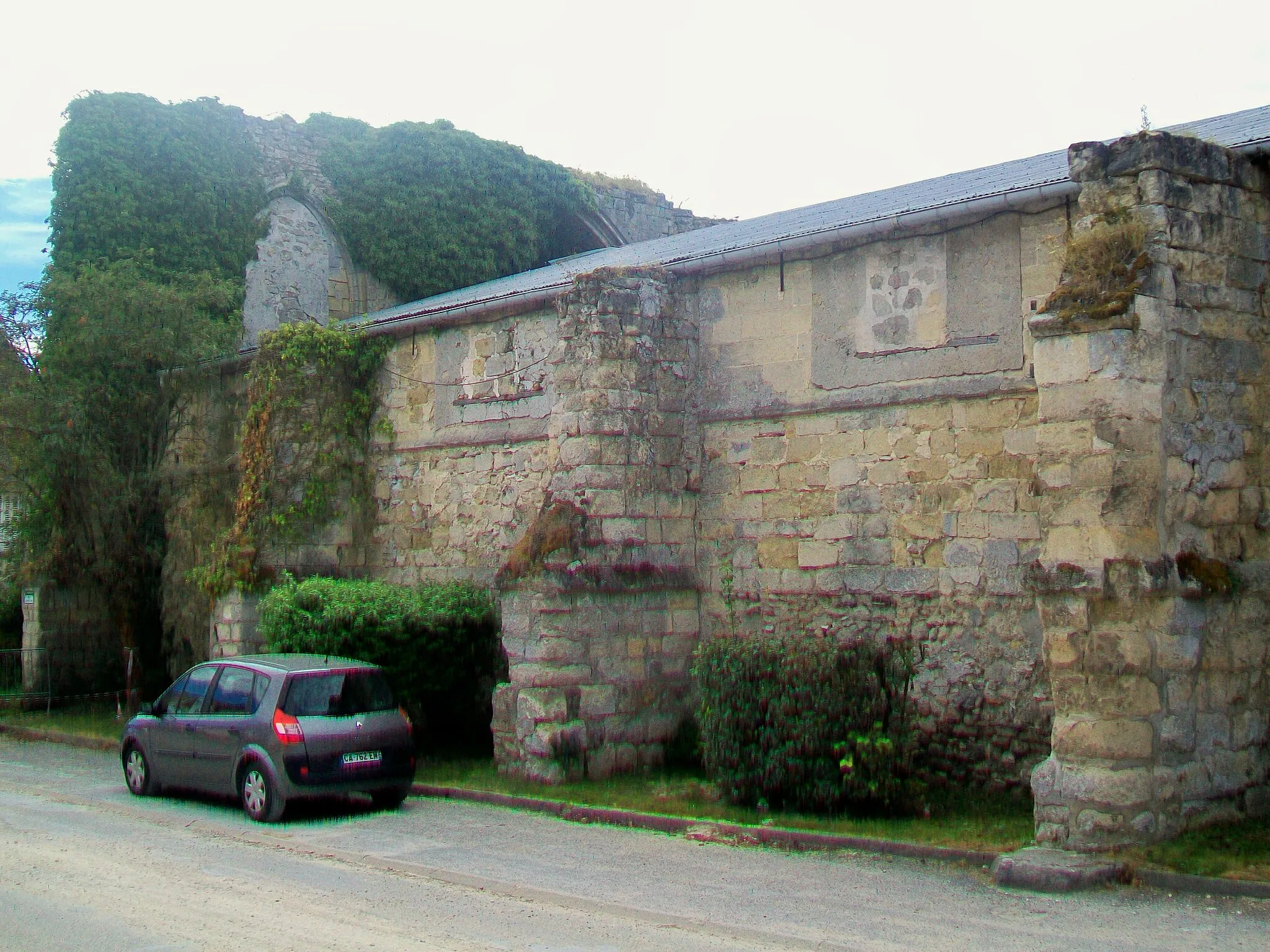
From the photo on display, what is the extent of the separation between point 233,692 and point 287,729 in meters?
1.00

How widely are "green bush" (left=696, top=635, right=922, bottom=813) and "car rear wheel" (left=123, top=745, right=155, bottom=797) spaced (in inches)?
211

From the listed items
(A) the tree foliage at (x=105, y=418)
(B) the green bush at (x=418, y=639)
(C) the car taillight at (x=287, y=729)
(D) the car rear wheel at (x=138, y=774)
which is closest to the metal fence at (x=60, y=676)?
(A) the tree foliage at (x=105, y=418)

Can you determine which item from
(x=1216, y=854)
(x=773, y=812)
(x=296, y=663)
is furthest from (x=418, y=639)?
(x=1216, y=854)

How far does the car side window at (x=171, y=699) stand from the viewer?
38.4 ft

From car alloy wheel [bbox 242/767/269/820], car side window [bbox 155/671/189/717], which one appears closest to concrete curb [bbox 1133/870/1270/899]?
car alloy wheel [bbox 242/767/269/820]

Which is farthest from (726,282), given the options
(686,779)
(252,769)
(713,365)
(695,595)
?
(252,769)

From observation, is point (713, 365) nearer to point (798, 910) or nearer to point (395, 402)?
point (395, 402)

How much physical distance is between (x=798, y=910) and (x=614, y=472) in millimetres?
5292

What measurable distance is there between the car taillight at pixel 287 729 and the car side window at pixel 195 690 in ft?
4.07

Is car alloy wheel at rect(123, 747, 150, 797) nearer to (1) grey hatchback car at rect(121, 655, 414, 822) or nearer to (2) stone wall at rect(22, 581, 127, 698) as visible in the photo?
(1) grey hatchback car at rect(121, 655, 414, 822)

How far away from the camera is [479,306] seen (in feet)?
47.2

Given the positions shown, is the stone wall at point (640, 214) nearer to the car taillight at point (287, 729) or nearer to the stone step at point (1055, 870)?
the car taillight at point (287, 729)

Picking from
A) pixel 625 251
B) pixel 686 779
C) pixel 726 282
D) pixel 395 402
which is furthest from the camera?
pixel 625 251

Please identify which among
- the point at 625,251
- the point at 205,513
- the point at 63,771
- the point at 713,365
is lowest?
the point at 63,771
